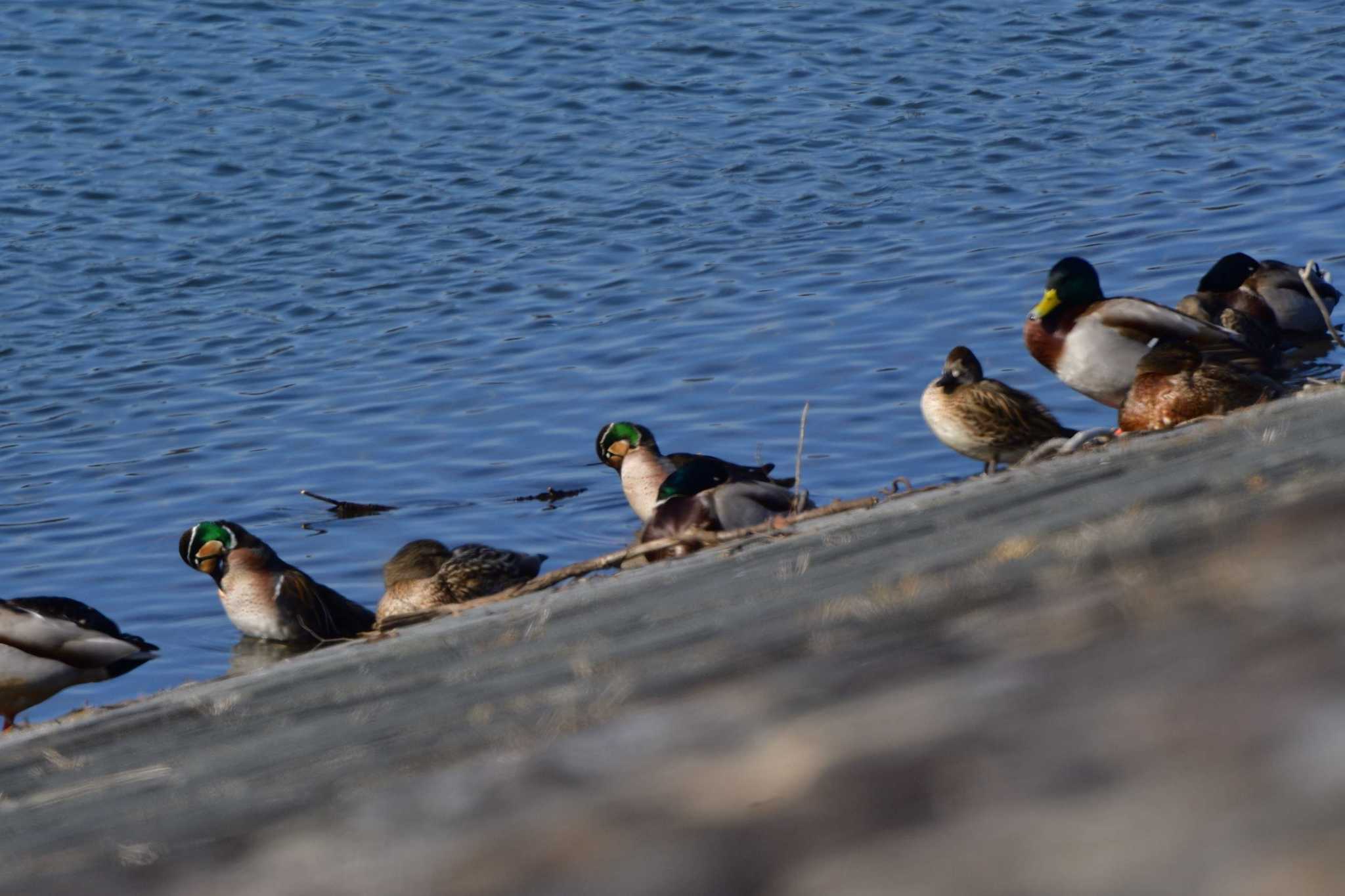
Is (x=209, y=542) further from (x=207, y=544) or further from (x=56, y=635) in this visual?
(x=56, y=635)

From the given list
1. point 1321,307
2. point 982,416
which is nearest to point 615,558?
point 1321,307

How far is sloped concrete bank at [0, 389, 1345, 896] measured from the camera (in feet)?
2.91

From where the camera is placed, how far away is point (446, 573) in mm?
7969

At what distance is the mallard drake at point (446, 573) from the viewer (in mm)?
7848

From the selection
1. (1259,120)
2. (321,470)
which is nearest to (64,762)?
(321,470)

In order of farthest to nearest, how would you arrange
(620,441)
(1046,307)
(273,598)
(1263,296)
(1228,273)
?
(1228,273) → (1263,296) → (1046,307) → (620,441) → (273,598)

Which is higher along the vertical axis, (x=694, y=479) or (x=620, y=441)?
(x=620, y=441)

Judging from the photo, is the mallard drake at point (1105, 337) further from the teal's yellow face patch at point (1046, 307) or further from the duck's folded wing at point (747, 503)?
the duck's folded wing at point (747, 503)

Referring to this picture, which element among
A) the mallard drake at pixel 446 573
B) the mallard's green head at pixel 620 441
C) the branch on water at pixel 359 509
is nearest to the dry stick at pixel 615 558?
the mallard drake at pixel 446 573

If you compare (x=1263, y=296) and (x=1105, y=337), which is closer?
(x=1105, y=337)

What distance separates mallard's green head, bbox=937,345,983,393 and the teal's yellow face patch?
109 cm

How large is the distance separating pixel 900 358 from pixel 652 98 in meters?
9.28

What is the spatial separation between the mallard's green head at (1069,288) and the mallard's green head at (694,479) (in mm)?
2564

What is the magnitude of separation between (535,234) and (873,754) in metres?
15.4
